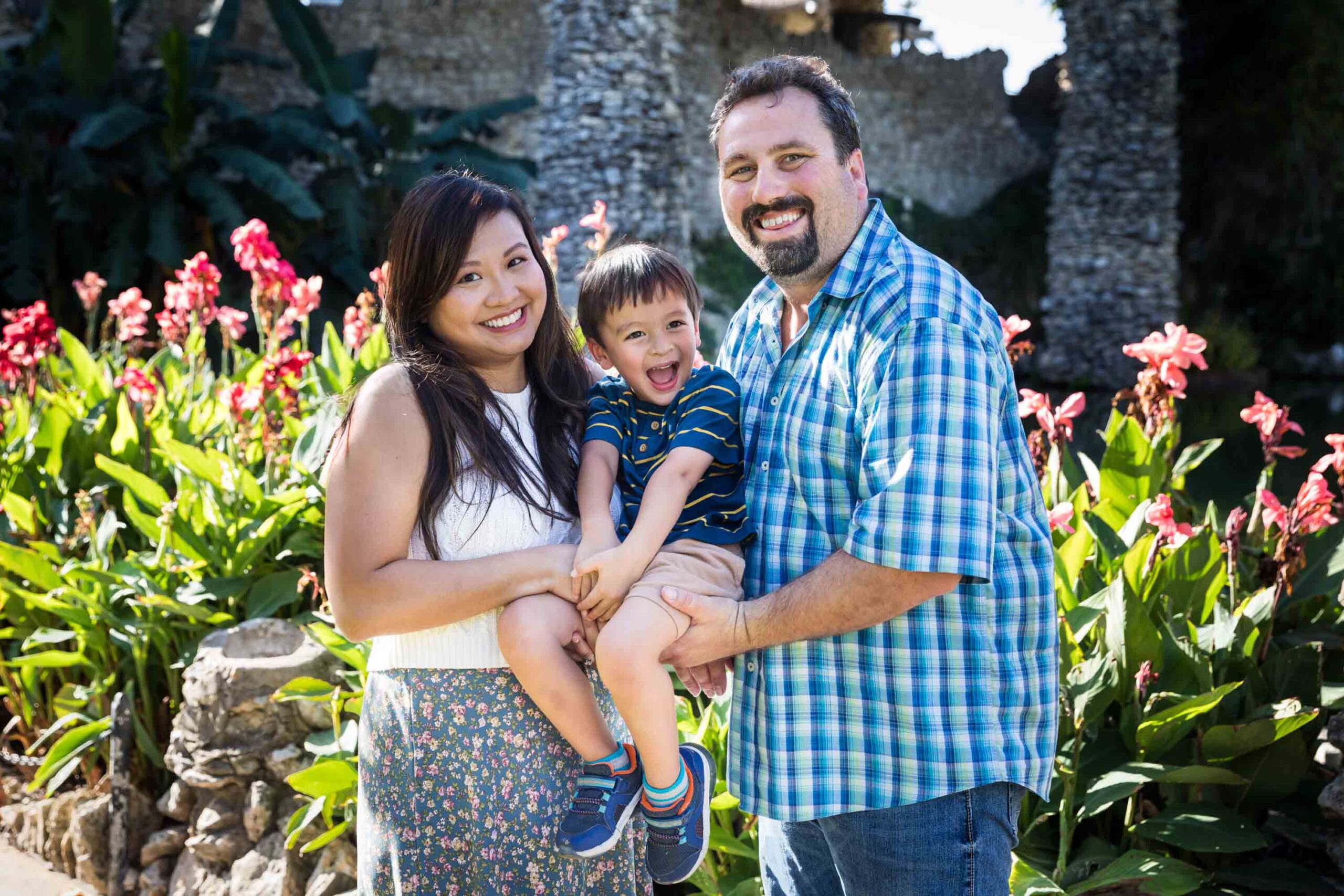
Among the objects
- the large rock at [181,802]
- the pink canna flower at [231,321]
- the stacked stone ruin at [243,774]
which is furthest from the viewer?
the pink canna flower at [231,321]

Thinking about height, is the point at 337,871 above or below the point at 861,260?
below

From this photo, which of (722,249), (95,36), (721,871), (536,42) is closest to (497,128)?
(536,42)

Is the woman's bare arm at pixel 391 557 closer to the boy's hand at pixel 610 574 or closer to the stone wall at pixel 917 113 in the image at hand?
the boy's hand at pixel 610 574

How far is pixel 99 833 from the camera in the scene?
10.9ft

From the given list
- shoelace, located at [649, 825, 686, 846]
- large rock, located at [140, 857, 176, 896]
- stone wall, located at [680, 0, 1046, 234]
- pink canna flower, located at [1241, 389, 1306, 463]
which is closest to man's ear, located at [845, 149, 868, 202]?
shoelace, located at [649, 825, 686, 846]

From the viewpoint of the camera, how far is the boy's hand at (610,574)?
173 centimetres

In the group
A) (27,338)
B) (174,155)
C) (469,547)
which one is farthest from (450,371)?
(174,155)

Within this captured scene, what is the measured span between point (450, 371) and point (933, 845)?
1.06m

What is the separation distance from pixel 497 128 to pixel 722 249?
3.94 meters

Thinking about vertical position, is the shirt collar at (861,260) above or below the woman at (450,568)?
above

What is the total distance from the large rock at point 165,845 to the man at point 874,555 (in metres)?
2.17

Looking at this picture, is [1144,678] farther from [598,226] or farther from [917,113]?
[917,113]

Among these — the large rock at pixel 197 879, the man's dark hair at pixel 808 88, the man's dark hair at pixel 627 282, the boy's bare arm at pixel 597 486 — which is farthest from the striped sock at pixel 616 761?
the large rock at pixel 197 879

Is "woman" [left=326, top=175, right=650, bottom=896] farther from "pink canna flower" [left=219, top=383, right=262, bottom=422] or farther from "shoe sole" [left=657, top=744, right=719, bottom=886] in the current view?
"pink canna flower" [left=219, top=383, right=262, bottom=422]
